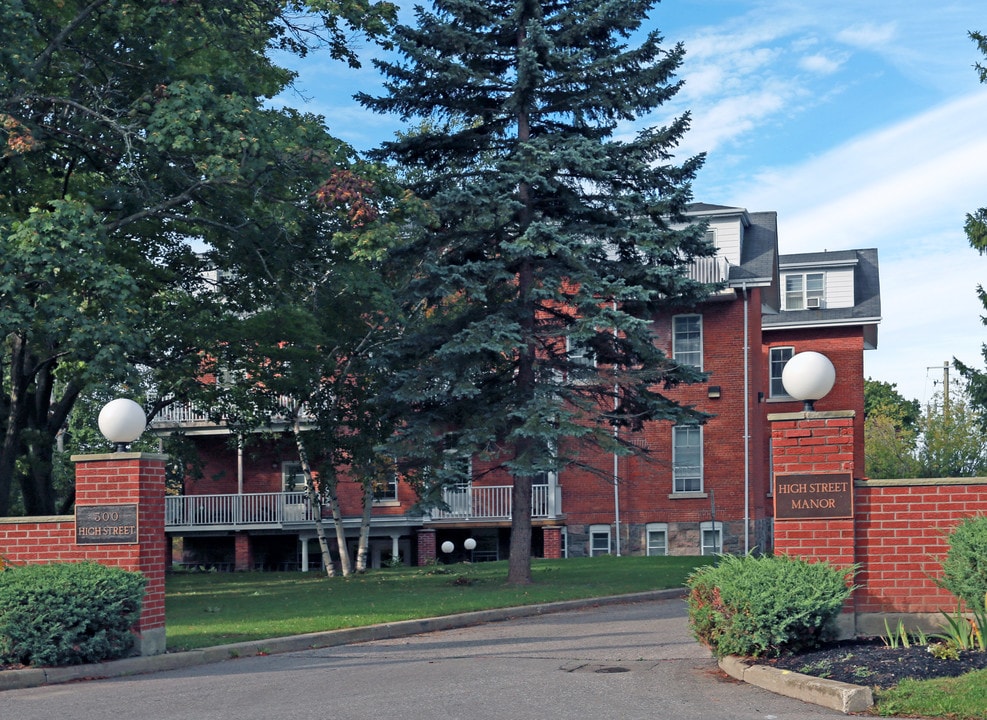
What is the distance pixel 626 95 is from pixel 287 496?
742 inches

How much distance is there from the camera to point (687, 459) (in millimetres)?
35312

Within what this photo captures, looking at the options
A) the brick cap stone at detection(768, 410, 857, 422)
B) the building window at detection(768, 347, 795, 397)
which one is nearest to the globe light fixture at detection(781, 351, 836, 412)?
the brick cap stone at detection(768, 410, 857, 422)

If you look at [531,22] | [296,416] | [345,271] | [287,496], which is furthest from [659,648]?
[287,496]

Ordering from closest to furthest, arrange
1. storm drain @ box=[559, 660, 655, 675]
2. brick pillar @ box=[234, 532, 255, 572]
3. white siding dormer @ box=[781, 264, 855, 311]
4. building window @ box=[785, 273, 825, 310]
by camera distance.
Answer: storm drain @ box=[559, 660, 655, 675]
brick pillar @ box=[234, 532, 255, 572]
white siding dormer @ box=[781, 264, 855, 311]
building window @ box=[785, 273, 825, 310]

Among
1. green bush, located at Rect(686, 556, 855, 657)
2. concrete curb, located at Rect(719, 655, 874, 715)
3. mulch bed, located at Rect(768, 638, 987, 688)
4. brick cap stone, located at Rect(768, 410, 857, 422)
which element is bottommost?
concrete curb, located at Rect(719, 655, 874, 715)

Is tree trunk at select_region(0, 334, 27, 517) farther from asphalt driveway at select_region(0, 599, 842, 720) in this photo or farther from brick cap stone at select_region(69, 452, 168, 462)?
asphalt driveway at select_region(0, 599, 842, 720)

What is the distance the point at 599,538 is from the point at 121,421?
78.2ft

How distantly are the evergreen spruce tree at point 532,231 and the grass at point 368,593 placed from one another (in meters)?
2.02

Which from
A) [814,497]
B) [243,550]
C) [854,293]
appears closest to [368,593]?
[814,497]

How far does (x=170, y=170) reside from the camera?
64.5 feet

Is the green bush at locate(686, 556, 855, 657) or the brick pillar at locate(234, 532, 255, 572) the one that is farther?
the brick pillar at locate(234, 532, 255, 572)

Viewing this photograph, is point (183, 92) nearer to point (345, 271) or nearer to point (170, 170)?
point (170, 170)

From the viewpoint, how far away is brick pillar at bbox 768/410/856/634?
11398 mm

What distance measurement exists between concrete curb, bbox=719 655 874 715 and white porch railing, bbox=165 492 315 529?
26.7 m
